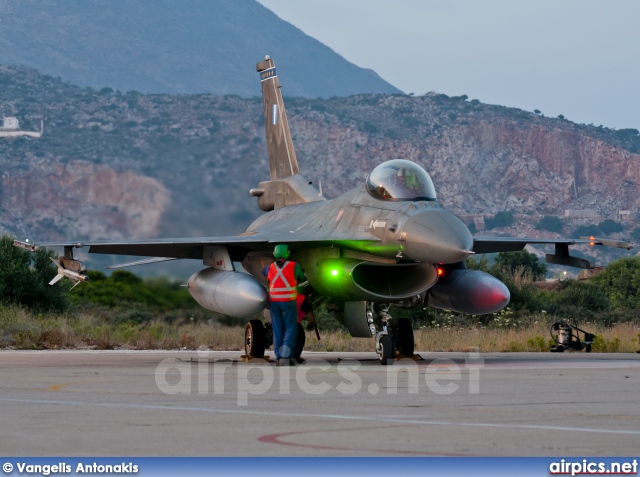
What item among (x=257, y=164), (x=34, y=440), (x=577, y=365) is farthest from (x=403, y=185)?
(x=257, y=164)

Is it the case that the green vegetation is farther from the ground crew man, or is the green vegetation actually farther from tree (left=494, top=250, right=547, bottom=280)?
tree (left=494, top=250, right=547, bottom=280)

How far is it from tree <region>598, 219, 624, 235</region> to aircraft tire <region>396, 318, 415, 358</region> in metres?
86.8

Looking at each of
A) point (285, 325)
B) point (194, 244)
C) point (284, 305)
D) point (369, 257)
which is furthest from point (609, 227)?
point (284, 305)

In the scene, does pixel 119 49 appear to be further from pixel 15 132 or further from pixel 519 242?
pixel 519 242

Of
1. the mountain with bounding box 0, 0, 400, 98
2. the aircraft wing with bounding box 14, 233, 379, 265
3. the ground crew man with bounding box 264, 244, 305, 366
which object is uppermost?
the mountain with bounding box 0, 0, 400, 98

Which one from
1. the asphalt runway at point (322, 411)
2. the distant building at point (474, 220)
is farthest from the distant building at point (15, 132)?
the asphalt runway at point (322, 411)

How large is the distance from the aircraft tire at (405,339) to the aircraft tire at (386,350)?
54.1 inches

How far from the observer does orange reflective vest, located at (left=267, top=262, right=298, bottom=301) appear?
1684cm

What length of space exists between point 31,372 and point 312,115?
4023 inches

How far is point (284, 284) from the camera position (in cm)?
1684

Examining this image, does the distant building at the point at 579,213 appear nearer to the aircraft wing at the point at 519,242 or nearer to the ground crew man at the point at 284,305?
the aircraft wing at the point at 519,242

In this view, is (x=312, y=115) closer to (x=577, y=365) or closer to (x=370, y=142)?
(x=370, y=142)

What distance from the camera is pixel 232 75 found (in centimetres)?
17825

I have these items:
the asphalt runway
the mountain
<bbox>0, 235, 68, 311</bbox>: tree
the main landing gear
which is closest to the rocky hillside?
<bbox>0, 235, 68, 311</bbox>: tree
